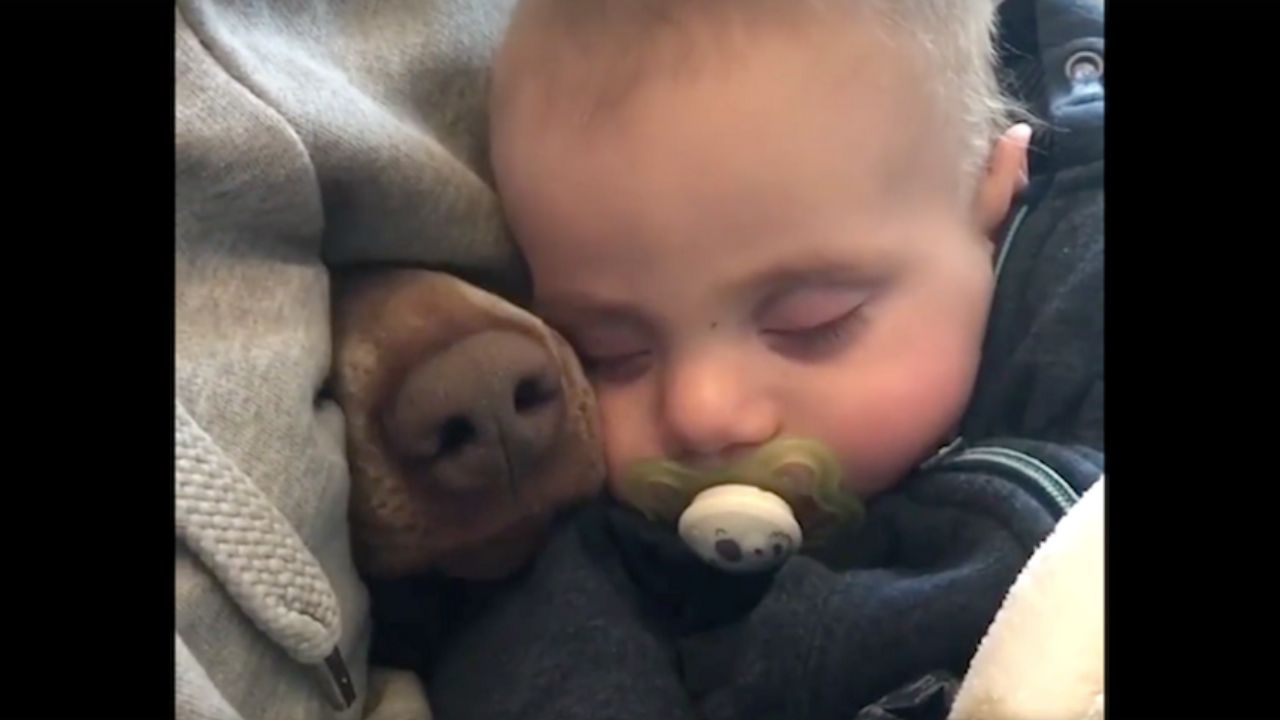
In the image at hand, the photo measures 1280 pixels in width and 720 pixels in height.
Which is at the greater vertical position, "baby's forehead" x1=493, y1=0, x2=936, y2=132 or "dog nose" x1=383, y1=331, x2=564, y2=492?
"baby's forehead" x1=493, y1=0, x2=936, y2=132

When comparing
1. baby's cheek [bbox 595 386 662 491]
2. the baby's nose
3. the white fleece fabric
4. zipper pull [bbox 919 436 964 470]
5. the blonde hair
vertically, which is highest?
the blonde hair

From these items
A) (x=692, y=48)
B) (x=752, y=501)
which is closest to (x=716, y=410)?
(x=752, y=501)

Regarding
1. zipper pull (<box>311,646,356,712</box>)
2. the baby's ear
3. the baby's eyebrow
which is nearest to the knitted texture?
zipper pull (<box>311,646,356,712</box>)

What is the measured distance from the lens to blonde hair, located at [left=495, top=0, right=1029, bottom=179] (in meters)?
0.77

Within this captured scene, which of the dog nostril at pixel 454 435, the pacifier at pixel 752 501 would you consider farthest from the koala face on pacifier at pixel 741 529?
the dog nostril at pixel 454 435

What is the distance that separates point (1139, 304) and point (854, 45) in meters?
0.28

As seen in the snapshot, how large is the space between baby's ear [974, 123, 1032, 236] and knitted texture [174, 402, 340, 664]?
0.42 meters

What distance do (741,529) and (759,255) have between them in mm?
136

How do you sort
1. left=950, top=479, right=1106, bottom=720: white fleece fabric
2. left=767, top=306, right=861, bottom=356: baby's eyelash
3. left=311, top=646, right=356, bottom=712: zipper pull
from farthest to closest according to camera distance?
left=767, top=306, right=861, bottom=356: baby's eyelash → left=311, top=646, right=356, bottom=712: zipper pull → left=950, top=479, right=1106, bottom=720: white fleece fabric

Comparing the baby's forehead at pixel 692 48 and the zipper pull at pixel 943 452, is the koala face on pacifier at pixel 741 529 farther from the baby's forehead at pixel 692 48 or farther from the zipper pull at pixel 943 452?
the baby's forehead at pixel 692 48

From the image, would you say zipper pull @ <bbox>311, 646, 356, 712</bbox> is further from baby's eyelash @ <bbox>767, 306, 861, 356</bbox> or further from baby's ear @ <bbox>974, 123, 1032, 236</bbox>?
baby's ear @ <bbox>974, 123, 1032, 236</bbox>

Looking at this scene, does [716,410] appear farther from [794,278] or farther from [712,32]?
[712,32]

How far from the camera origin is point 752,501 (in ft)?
2.48
